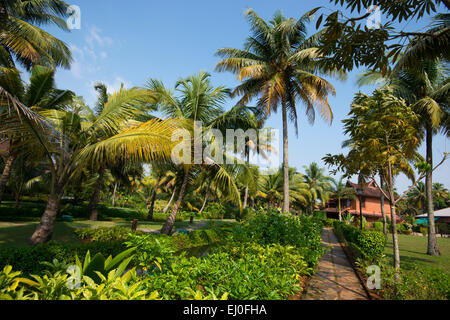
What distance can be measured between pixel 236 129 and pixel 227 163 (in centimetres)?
192

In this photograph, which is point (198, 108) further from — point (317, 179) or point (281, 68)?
point (317, 179)

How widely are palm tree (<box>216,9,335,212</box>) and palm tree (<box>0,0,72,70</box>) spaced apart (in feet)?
27.4

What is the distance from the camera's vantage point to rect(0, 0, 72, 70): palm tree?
943cm

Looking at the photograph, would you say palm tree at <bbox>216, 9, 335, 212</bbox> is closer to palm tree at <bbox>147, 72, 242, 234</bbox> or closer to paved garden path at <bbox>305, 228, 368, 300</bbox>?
palm tree at <bbox>147, 72, 242, 234</bbox>

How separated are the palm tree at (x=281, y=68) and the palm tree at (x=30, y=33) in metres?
8.37

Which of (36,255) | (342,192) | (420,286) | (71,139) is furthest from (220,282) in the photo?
(342,192)

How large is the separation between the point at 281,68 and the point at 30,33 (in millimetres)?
12123

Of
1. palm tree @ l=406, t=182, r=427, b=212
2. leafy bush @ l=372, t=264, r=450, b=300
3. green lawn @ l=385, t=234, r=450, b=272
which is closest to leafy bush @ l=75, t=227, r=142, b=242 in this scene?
leafy bush @ l=372, t=264, r=450, b=300

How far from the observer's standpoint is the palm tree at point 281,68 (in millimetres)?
12289

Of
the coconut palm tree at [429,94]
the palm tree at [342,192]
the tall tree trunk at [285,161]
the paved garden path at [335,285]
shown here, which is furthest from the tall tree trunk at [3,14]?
the palm tree at [342,192]

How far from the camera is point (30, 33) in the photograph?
9.70m
